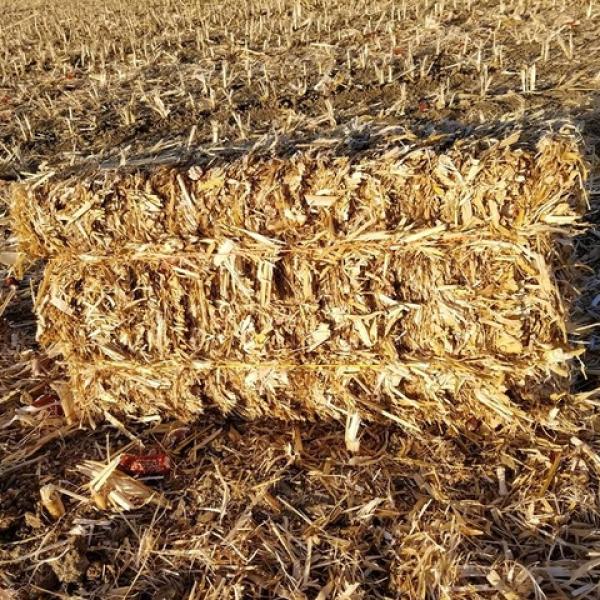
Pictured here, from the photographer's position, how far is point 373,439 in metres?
3.44

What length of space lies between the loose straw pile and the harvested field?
0.01m

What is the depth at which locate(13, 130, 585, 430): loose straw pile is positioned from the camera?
2.94 metres

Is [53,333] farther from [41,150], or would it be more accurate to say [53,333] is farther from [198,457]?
[41,150]

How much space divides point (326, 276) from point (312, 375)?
559mm

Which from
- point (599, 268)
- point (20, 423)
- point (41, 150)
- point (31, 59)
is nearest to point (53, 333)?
point (20, 423)

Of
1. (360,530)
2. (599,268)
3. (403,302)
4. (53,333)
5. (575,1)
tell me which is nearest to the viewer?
(360,530)

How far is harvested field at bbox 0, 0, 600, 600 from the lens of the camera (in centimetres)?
286

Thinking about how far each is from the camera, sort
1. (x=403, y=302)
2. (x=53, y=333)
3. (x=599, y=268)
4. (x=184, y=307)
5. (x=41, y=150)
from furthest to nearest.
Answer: (x=41, y=150)
(x=599, y=268)
(x=53, y=333)
(x=184, y=307)
(x=403, y=302)

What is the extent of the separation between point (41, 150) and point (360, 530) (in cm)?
595

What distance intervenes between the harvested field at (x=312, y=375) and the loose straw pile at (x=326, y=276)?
0.01m

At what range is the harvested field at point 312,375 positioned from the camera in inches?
113

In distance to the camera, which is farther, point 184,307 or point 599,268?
point 599,268

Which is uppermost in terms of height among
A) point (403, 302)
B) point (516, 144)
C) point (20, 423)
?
point (516, 144)

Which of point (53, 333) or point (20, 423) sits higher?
point (53, 333)
